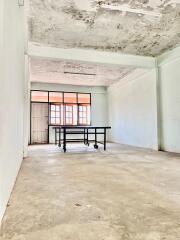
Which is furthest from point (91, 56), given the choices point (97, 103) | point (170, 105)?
point (97, 103)

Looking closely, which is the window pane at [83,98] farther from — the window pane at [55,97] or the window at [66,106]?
the window pane at [55,97]

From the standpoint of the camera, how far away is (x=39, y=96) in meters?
10.4

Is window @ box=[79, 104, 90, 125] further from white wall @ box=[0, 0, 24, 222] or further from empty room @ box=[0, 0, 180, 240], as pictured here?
white wall @ box=[0, 0, 24, 222]

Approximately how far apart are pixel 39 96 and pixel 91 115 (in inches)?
→ 120

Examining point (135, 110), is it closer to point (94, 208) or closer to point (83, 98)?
point (83, 98)

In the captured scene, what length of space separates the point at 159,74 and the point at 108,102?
16.5 ft

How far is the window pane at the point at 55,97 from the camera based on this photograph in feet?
34.6

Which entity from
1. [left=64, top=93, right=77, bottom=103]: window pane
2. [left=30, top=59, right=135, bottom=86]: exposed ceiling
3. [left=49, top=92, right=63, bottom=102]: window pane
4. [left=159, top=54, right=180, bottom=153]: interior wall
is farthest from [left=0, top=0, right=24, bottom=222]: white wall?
[left=64, top=93, right=77, bottom=103]: window pane

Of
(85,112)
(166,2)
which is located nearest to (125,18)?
(166,2)

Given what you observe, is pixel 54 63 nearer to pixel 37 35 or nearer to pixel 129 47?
pixel 37 35

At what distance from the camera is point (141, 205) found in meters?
1.87

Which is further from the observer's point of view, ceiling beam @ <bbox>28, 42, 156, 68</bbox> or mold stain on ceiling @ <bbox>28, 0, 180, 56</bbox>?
ceiling beam @ <bbox>28, 42, 156, 68</bbox>

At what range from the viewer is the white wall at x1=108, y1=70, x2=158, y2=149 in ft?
23.5

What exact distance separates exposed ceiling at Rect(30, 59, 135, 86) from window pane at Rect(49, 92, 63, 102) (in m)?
0.70
